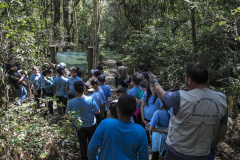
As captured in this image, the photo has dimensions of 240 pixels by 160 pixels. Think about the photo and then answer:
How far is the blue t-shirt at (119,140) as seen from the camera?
2.29 m

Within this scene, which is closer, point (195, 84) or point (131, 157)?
point (131, 157)

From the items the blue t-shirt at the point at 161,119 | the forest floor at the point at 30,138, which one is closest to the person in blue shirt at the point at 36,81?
the forest floor at the point at 30,138

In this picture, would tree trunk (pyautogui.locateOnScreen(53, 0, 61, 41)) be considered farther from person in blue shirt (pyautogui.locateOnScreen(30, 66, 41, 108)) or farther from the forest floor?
the forest floor

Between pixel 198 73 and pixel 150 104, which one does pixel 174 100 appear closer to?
pixel 198 73

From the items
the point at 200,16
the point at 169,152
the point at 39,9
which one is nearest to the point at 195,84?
the point at 169,152

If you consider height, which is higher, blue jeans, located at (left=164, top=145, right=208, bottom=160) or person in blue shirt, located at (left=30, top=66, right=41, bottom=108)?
person in blue shirt, located at (left=30, top=66, right=41, bottom=108)

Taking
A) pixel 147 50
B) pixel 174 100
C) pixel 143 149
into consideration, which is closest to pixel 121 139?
pixel 143 149

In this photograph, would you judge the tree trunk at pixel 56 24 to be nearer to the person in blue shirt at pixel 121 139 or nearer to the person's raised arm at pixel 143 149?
the person in blue shirt at pixel 121 139

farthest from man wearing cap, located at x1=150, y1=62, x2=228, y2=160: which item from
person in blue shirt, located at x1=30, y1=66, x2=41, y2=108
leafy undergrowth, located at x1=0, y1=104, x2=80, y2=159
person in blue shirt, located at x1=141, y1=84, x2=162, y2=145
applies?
person in blue shirt, located at x1=30, y1=66, x2=41, y2=108

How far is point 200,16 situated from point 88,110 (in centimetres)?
643

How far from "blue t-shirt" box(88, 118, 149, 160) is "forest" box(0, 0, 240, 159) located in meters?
1.90

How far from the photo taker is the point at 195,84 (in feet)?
8.51

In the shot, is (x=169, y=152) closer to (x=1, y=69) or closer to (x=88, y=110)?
(x=88, y=110)

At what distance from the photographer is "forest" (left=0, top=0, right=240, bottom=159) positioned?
4008 mm
